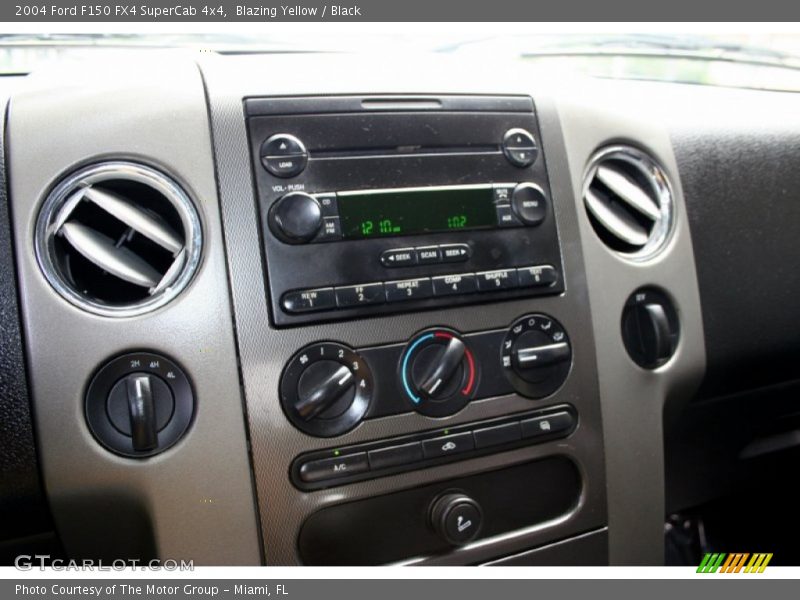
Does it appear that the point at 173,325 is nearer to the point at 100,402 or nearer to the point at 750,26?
the point at 100,402

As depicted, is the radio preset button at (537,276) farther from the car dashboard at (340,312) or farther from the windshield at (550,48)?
the windshield at (550,48)

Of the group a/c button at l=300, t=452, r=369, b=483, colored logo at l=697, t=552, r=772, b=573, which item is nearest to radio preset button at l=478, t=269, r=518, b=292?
a/c button at l=300, t=452, r=369, b=483

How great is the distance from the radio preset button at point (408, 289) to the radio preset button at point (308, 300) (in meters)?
0.07

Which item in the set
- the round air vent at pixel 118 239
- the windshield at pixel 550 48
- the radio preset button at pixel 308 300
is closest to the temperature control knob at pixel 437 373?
the radio preset button at pixel 308 300

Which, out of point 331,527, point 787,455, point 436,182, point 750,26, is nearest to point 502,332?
point 436,182

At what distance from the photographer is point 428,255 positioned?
2.45ft

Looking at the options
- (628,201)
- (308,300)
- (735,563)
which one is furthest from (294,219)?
(735,563)

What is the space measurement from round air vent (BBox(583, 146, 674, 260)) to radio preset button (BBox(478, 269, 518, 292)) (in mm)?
176

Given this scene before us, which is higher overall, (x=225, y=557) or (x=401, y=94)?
(x=401, y=94)

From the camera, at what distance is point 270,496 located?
2.30 ft

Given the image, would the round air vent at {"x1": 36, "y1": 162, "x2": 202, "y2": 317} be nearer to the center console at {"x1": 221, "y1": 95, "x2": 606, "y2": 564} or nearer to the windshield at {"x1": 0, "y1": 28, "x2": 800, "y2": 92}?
the center console at {"x1": 221, "y1": 95, "x2": 606, "y2": 564}

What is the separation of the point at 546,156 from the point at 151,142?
1.60 ft

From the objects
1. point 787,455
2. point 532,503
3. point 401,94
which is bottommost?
point 787,455

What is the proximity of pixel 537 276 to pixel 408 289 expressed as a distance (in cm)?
18
